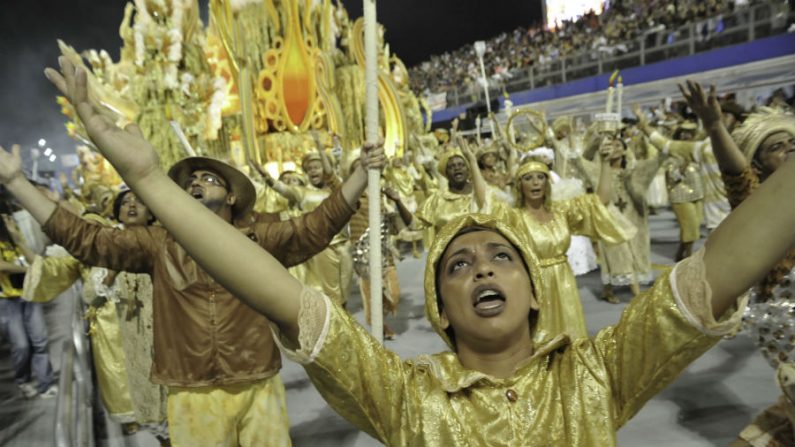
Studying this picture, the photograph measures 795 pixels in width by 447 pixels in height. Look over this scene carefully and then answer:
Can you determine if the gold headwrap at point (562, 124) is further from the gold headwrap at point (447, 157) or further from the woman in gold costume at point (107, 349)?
the woman in gold costume at point (107, 349)

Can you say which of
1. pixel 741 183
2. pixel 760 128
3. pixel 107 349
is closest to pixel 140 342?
pixel 107 349

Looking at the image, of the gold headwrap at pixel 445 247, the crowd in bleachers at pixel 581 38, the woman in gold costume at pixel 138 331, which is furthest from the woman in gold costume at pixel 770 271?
the crowd in bleachers at pixel 581 38

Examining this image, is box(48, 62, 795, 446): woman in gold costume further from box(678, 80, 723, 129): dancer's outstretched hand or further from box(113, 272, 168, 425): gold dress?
box(113, 272, 168, 425): gold dress

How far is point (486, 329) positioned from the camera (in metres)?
1.38

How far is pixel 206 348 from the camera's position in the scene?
244 cm

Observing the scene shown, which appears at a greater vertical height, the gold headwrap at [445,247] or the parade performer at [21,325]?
the gold headwrap at [445,247]

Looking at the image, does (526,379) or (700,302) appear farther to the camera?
(526,379)

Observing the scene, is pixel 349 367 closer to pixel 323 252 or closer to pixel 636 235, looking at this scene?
pixel 323 252

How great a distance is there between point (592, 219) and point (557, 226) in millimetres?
467

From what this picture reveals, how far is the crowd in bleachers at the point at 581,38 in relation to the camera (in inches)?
619

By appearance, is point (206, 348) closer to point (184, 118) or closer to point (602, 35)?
point (184, 118)

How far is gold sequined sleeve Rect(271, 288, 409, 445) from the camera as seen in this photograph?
3.79ft

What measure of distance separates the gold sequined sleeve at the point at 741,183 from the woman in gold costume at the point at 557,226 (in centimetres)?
151

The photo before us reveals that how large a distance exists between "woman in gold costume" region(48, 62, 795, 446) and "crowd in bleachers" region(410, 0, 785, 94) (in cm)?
1607
